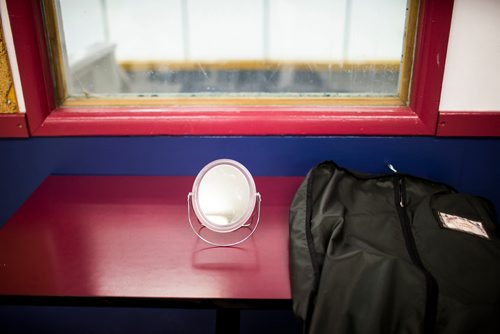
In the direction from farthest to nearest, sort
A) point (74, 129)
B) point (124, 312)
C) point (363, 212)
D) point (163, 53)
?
1. point (163, 53)
2. point (124, 312)
3. point (74, 129)
4. point (363, 212)

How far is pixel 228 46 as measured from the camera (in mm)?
1776

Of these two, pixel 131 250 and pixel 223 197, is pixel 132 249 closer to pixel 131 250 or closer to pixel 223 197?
pixel 131 250

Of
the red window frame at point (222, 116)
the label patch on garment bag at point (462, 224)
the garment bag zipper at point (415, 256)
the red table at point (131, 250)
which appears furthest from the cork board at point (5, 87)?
the label patch on garment bag at point (462, 224)

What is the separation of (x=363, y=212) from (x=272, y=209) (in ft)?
0.93

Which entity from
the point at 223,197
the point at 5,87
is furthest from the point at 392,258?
the point at 5,87

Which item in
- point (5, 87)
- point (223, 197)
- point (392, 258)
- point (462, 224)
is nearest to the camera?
point (392, 258)

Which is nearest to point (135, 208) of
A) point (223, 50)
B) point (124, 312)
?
point (124, 312)

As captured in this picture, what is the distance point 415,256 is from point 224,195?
1.80ft

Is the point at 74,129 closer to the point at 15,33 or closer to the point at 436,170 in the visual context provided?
the point at 15,33

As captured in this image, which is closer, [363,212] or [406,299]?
[406,299]


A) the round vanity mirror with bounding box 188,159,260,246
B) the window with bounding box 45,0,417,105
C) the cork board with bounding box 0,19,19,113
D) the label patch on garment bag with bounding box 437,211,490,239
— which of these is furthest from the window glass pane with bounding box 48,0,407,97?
the label patch on garment bag with bounding box 437,211,490,239

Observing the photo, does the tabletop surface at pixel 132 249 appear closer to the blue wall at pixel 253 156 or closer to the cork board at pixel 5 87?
the blue wall at pixel 253 156

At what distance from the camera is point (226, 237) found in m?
1.16

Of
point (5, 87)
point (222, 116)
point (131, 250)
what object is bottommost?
point (131, 250)
